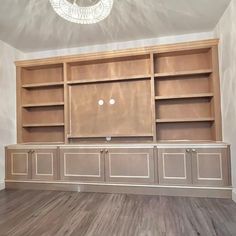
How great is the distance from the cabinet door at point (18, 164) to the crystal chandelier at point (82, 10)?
2455mm

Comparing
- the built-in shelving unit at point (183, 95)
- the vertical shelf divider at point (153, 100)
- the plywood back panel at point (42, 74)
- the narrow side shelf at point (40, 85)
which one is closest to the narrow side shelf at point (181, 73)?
the built-in shelving unit at point (183, 95)

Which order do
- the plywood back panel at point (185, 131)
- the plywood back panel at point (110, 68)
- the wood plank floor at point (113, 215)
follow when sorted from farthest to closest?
the plywood back panel at point (110, 68), the plywood back panel at point (185, 131), the wood plank floor at point (113, 215)

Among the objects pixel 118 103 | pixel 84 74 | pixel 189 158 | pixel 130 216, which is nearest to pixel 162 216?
pixel 130 216

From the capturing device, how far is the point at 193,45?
10.4 feet

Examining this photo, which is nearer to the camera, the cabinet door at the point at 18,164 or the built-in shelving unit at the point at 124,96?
the built-in shelving unit at the point at 124,96

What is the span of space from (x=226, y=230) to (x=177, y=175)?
1.04m

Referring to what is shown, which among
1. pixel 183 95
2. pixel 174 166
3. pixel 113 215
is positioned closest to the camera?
pixel 113 215

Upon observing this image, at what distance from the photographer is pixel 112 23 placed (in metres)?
2.98

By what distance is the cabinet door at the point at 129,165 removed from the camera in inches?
123

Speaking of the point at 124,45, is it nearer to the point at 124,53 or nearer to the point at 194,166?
the point at 124,53

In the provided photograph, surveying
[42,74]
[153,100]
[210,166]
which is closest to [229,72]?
[153,100]

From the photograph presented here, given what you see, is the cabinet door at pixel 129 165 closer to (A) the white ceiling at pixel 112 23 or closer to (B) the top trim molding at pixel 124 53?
(B) the top trim molding at pixel 124 53

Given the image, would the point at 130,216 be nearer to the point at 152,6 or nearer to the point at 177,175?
the point at 177,175

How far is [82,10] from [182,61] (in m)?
2.08
